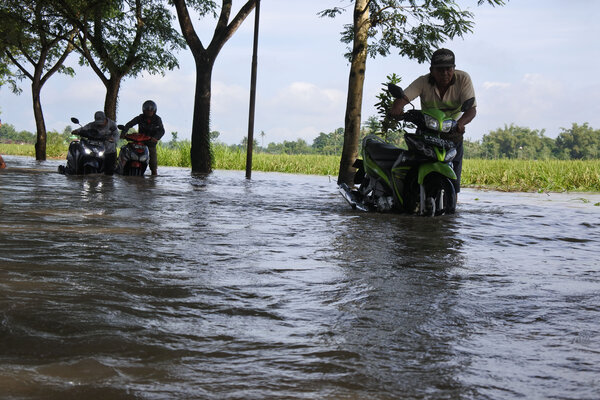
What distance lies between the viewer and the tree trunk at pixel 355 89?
17.5m

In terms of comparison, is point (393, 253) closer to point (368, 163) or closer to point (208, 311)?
point (208, 311)

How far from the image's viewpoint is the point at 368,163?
31.9ft

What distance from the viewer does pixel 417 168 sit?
896 cm

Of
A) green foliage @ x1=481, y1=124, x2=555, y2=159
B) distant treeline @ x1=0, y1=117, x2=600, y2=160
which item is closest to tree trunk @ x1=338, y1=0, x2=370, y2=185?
distant treeline @ x1=0, y1=117, x2=600, y2=160

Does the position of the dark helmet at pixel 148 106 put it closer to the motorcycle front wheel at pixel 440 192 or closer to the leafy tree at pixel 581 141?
the motorcycle front wheel at pixel 440 192

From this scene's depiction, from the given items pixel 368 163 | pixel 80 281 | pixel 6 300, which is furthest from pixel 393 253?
pixel 368 163

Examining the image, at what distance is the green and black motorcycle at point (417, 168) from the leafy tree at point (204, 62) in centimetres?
1488

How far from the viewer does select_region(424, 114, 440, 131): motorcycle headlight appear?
28.2 ft

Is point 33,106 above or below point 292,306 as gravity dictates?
above

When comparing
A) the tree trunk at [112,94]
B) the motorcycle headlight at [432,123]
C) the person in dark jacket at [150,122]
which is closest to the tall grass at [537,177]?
the person in dark jacket at [150,122]

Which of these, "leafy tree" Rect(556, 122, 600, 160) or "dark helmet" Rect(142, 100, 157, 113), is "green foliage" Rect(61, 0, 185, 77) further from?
"leafy tree" Rect(556, 122, 600, 160)

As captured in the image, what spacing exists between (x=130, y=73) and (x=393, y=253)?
1083 inches

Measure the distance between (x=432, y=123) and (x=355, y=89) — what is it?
29.9 feet

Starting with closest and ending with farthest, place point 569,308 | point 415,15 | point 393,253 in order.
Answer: point 569,308, point 393,253, point 415,15
